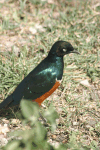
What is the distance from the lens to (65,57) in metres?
4.32

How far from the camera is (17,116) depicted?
11.2ft

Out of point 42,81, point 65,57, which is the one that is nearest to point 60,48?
point 42,81

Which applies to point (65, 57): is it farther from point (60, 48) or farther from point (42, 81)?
point (42, 81)

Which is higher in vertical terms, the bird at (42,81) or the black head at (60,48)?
the black head at (60,48)

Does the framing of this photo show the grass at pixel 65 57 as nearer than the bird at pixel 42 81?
No

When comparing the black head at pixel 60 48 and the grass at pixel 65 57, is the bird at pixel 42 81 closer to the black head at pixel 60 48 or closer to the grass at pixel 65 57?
the black head at pixel 60 48

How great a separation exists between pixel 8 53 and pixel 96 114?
2.06 metres

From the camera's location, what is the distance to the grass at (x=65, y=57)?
343cm

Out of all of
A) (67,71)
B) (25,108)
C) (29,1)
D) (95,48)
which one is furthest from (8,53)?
(25,108)

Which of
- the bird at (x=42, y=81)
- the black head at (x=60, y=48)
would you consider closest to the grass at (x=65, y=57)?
the bird at (x=42, y=81)

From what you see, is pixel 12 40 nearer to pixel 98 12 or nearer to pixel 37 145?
pixel 98 12

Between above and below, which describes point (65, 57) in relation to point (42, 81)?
above

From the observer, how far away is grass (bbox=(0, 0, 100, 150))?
3.43 metres

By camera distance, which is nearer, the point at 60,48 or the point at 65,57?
the point at 60,48
